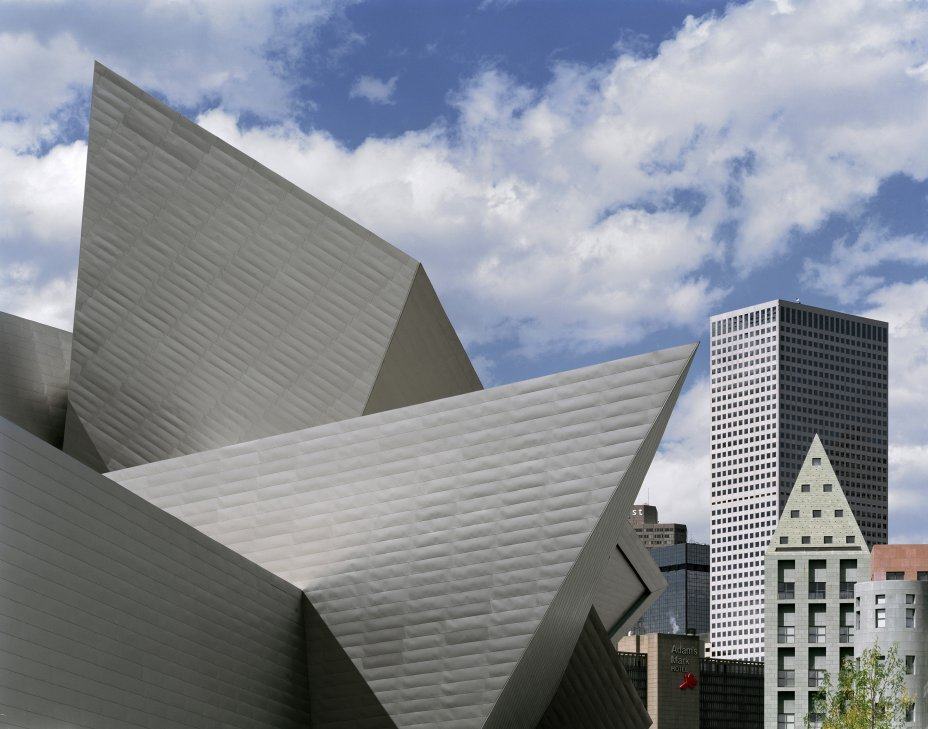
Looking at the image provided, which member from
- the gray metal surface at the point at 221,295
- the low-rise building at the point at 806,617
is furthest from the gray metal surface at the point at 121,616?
the low-rise building at the point at 806,617

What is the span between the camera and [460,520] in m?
18.2

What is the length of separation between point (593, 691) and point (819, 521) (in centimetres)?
4275

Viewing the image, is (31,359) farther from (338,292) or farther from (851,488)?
(851,488)

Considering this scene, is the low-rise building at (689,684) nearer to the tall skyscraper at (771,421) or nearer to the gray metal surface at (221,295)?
the gray metal surface at (221,295)

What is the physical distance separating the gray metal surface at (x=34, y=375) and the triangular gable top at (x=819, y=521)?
4163 centimetres

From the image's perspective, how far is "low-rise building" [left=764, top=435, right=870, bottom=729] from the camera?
189ft

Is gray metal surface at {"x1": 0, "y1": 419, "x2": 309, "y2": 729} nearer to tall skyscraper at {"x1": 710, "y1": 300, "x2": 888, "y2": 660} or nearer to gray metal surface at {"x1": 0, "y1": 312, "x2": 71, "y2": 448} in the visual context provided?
gray metal surface at {"x1": 0, "y1": 312, "x2": 71, "y2": 448}

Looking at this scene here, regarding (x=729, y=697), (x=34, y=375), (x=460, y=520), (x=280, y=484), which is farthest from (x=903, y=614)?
(x=280, y=484)

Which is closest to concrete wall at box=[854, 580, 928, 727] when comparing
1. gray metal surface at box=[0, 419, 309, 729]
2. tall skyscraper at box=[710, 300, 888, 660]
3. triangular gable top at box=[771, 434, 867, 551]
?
triangular gable top at box=[771, 434, 867, 551]

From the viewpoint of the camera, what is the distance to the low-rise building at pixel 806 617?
189 ft

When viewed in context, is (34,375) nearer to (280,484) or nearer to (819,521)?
(280,484)

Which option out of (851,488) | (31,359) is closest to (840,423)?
(851,488)

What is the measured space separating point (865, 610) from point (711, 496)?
5209 inches

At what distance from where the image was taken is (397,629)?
18500 mm
